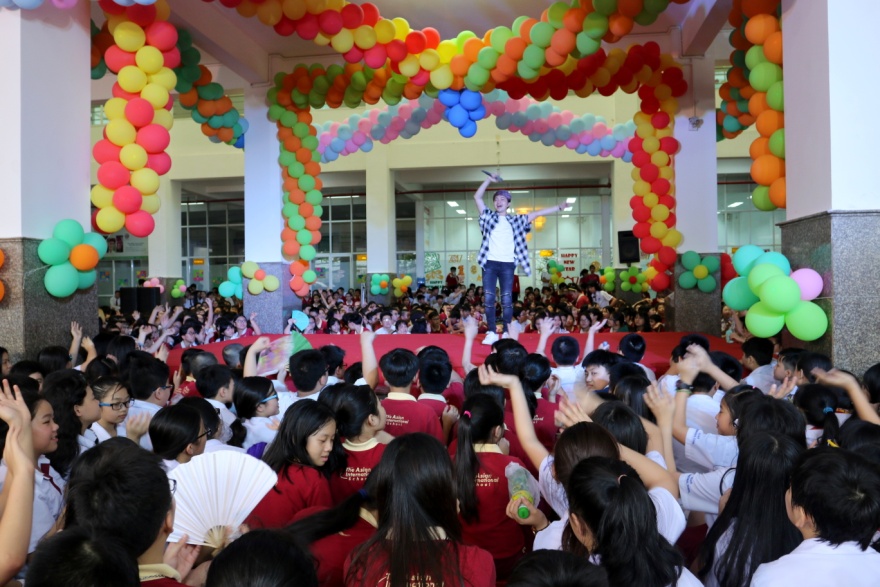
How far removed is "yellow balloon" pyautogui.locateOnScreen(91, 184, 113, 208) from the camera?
5.71 metres

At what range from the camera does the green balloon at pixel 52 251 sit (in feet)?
17.3

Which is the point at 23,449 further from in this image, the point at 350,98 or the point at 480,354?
the point at 350,98

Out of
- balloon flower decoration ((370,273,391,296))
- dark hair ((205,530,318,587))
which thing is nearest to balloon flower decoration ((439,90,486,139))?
dark hair ((205,530,318,587))

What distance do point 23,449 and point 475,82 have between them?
6240 mm

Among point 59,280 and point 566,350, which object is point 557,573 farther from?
point 59,280

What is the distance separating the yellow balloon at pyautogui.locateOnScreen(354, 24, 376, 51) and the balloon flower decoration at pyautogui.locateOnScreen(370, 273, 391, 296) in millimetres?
8095

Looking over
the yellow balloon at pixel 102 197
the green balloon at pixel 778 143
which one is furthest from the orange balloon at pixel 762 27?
the yellow balloon at pixel 102 197

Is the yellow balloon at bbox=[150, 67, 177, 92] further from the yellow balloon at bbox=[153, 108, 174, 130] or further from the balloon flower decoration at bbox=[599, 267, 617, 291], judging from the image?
the balloon flower decoration at bbox=[599, 267, 617, 291]

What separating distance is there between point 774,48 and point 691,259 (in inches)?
126

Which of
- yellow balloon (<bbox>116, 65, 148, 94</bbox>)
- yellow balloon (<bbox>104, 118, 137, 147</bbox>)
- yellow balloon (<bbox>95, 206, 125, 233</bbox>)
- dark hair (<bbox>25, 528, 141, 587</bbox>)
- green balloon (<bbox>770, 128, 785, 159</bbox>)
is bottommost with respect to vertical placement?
dark hair (<bbox>25, 528, 141, 587</bbox>)

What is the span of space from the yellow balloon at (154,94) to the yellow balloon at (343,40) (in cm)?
186

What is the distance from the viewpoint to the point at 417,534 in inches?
63.1

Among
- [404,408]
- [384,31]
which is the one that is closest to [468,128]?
[384,31]

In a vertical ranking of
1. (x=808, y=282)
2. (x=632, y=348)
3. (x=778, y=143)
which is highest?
(x=778, y=143)
